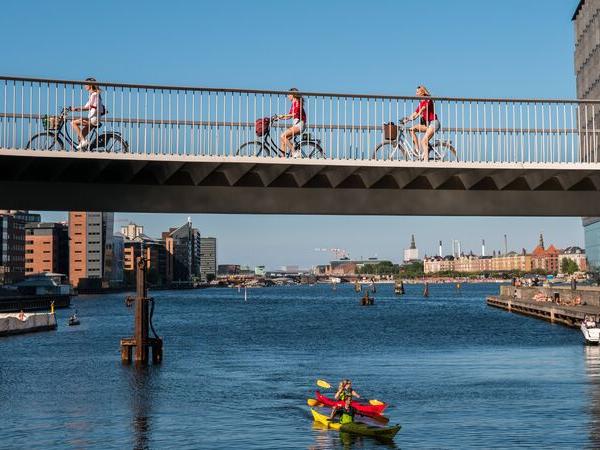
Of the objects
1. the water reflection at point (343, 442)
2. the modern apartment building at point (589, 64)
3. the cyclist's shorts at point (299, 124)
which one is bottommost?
the water reflection at point (343, 442)

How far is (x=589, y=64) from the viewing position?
144250 millimetres

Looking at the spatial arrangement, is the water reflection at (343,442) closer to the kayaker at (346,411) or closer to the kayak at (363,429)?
the kayak at (363,429)

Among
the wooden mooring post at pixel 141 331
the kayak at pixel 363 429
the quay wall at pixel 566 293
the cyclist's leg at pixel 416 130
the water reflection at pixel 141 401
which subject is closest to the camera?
the cyclist's leg at pixel 416 130

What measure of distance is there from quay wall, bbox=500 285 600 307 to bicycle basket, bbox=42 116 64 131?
79.4 metres

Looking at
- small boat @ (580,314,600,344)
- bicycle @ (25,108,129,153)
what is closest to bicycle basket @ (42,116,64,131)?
bicycle @ (25,108,129,153)

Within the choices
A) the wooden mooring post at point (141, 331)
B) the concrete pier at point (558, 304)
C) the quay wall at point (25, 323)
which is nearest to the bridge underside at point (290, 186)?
the wooden mooring post at point (141, 331)

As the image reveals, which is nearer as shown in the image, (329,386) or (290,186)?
(290,186)

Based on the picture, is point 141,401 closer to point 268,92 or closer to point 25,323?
point 268,92

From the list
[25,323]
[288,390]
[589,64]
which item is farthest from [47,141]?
[589,64]

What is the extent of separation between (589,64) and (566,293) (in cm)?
4164

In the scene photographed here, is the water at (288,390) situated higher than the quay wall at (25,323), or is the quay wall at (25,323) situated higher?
the quay wall at (25,323)

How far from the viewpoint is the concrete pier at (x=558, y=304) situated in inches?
3831

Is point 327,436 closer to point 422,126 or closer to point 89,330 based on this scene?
point 422,126

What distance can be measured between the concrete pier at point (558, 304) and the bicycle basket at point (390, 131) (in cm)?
6165
